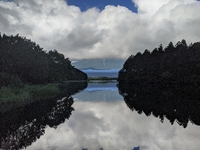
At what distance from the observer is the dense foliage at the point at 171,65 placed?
266 feet

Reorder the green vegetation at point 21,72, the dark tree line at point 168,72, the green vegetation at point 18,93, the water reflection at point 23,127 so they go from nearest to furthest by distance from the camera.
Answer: the water reflection at point 23,127 < the green vegetation at point 18,93 < the green vegetation at point 21,72 < the dark tree line at point 168,72

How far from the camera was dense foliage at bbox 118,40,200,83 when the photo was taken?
266 feet

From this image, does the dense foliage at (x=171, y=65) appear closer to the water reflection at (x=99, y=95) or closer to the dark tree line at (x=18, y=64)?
the water reflection at (x=99, y=95)

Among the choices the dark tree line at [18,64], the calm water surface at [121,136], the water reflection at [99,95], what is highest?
the dark tree line at [18,64]

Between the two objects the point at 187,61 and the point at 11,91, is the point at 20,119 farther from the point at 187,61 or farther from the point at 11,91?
the point at 187,61

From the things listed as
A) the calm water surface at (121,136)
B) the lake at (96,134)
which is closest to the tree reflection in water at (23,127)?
the lake at (96,134)

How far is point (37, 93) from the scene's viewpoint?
54.3 meters

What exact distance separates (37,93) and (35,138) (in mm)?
37339

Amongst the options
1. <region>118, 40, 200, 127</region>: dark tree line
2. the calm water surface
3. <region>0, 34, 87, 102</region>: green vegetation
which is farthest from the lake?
<region>118, 40, 200, 127</region>: dark tree line

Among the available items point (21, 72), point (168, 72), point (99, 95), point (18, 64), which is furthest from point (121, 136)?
point (168, 72)

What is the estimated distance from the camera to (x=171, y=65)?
90.3 m

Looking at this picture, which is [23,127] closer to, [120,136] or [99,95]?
[120,136]

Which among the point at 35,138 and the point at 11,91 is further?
the point at 11,91

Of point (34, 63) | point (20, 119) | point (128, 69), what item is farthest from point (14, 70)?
point (128, 69)
